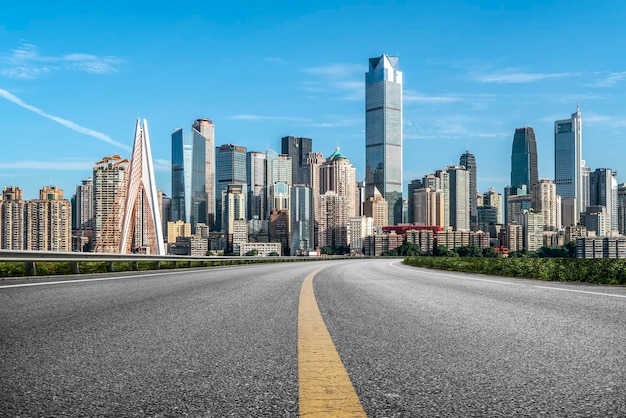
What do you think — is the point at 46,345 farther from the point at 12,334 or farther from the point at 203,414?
the point at 203,414

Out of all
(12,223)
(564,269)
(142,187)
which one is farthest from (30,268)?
(12,223)

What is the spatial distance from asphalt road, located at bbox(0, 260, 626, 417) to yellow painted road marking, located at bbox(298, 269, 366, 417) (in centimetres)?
7

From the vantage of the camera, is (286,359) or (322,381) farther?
(286,359)

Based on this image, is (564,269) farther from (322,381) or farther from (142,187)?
(142,187)

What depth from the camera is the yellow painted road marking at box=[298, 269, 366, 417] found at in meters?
2.93

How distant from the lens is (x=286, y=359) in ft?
13.8

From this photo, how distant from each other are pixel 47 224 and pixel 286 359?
5061 inches

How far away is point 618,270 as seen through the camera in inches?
611

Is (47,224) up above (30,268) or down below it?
above

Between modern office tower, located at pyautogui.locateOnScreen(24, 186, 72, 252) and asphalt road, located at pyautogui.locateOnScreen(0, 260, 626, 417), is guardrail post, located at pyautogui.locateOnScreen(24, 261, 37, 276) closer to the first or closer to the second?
asphalt road, located at pyautogui.locateOnScreen(0, 260, 626, 417)

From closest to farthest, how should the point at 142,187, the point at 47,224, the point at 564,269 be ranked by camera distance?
the point at 564,269
the point at 142,187
the point at 47,224

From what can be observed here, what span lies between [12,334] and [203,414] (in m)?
3.03

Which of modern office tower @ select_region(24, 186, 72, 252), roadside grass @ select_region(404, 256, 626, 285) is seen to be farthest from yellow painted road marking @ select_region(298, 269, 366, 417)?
modern office tower @ select_region(24, 186, 72, 252)

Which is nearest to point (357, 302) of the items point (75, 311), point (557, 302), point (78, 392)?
point (557, 302)
